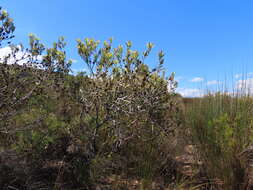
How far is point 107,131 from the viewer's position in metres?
3.71

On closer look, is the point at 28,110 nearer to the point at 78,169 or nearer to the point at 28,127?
the point at 28,127

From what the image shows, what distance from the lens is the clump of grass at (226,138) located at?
8.96 feet

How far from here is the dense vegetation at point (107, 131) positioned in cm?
278

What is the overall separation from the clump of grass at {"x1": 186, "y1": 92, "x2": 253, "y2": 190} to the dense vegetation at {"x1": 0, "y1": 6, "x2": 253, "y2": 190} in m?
0.01

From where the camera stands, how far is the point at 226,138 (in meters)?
2.69

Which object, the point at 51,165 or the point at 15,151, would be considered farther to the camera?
the point at 51,165

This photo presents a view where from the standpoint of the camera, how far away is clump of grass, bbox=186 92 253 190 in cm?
273

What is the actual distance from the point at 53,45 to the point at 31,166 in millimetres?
1897

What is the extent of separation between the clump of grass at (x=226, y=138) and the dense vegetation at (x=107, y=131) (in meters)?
0.01

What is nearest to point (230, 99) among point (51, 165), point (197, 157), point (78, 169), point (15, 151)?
point (197, 157)

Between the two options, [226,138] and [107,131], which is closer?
[226,138]

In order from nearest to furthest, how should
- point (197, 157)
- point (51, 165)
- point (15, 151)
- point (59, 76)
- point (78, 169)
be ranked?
point (15, 151)
point (78, 169)
point (51, 165)
point (197, 157)
point (59, 76)

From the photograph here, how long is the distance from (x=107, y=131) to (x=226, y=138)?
1830mm

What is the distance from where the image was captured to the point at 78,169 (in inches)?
116
